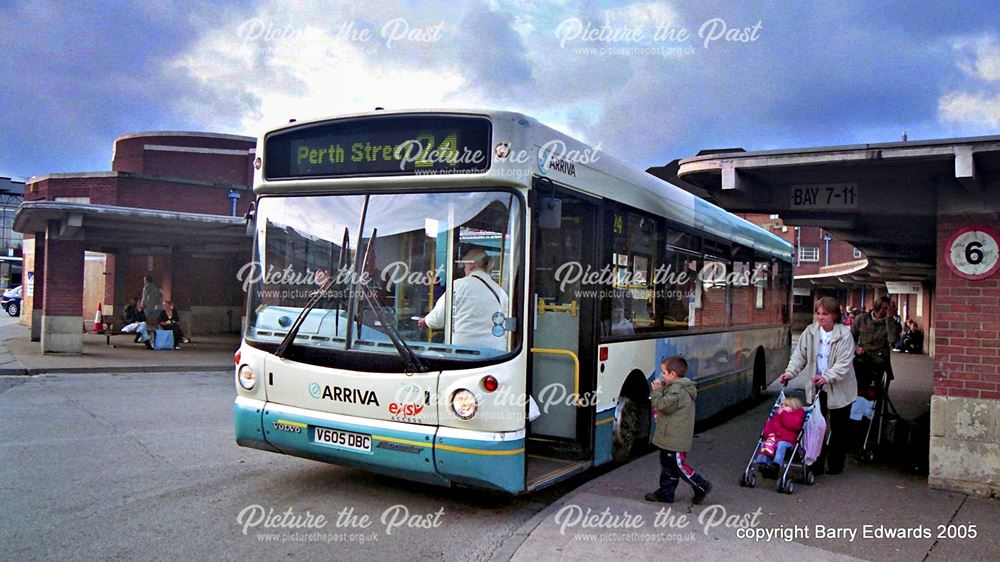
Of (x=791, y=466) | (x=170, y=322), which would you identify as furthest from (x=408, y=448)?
(x=170, y=322)

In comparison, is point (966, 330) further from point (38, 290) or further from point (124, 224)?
point (38, 290)

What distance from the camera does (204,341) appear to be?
24.6 m

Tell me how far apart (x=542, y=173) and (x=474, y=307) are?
1.17m

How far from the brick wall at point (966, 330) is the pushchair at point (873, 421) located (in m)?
1.33

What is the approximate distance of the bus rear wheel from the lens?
751cm

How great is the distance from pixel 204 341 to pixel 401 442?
20840 millimetres

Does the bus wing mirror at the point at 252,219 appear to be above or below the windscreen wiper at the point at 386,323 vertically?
above

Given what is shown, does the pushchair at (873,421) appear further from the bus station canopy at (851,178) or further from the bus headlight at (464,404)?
the bus headlight at (464,404)

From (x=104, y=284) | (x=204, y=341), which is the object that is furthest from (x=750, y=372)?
(x=104, y=284)

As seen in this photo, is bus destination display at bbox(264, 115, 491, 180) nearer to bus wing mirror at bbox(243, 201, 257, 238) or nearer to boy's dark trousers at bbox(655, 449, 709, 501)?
bus wing mirror at bbox(243, 201, 257, 238)

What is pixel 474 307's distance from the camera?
229 inches

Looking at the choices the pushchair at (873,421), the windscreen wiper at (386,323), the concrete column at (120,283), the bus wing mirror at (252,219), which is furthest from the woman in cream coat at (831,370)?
the concrete column at (120,283)

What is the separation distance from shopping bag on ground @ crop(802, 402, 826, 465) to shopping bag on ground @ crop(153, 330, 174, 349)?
59.1 feet

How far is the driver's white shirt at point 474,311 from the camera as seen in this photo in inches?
225
